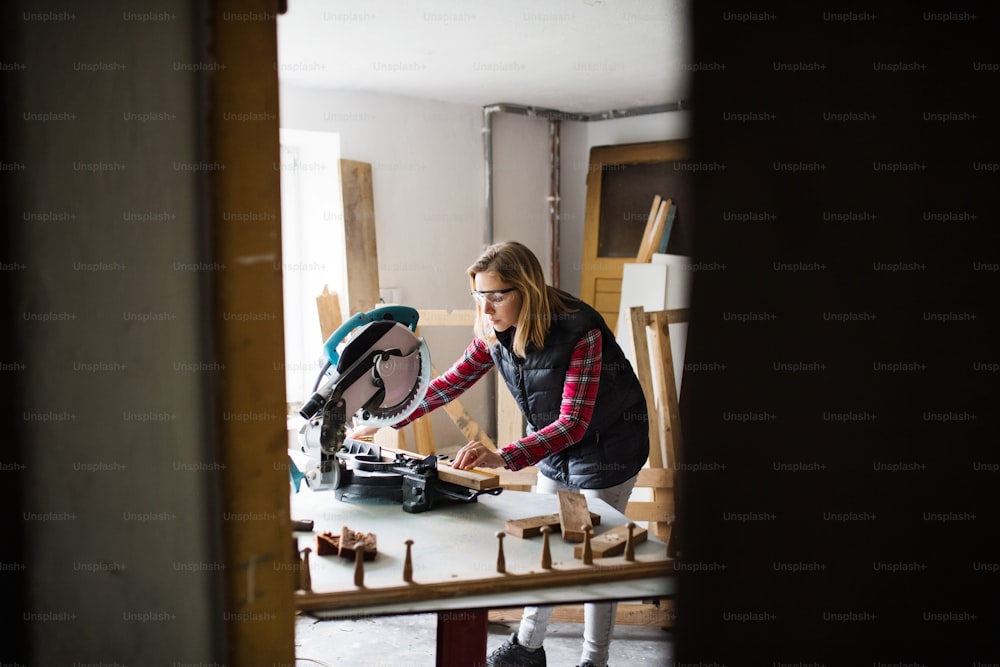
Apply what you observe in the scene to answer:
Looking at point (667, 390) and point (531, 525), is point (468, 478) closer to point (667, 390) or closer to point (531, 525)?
point (531, 525)

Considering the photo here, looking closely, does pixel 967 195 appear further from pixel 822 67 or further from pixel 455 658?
pixel 455 658

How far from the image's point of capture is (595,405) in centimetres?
283

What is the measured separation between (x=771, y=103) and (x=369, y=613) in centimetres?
140

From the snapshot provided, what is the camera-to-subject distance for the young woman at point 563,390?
2719mm

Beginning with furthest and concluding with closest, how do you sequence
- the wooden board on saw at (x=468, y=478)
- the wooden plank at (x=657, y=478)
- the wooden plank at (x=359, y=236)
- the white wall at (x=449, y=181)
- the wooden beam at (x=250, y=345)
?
the white wall at (x=449, y=181) → the wooden plank at (x=359, y=236) → the wooden plank at (x=657, y=478) → the wooden board on saw at (x=468, y=478) → the wooden beam at (x=250, y=345)

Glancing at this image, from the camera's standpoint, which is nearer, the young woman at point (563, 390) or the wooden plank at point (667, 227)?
the young woman at point (563, 390)

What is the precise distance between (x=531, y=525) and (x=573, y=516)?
133 mm

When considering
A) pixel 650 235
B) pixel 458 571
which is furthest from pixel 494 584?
pixel 650 235

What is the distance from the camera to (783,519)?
1267 mm

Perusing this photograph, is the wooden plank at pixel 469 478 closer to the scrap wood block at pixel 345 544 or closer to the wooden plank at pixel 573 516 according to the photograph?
the wooden plank at pixel 573 516

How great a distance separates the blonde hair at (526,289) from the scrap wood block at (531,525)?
0.71 meters

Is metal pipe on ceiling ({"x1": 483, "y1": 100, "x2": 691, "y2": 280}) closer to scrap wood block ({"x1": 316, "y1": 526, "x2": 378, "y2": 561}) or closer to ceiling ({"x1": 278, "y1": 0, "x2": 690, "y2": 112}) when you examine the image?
ceiling ({"x1": 278, "y1": 0, "x2": 690, "y2": 112})

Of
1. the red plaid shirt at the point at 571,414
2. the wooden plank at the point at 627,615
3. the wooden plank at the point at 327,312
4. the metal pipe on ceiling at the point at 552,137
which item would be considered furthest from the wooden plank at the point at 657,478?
the metal pipe on ceiling at the point at 552,137

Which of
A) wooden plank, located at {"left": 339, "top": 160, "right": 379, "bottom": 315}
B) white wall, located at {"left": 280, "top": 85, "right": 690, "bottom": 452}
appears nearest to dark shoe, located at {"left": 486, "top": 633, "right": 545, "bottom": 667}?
wooden plank, located at {"left": 339, "top": 160, "right": 379, "bottom": 315}
